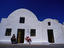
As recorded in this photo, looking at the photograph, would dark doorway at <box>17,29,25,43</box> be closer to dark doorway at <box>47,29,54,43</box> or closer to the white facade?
the white facade

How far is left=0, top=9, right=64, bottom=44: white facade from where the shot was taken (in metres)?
12.0

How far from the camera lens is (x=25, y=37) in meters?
12.0

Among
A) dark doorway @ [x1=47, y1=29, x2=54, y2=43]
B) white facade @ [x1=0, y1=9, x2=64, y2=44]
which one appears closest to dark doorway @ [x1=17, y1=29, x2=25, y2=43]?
white facade @ [x1=0, y1=9, x2=64, y2=44]

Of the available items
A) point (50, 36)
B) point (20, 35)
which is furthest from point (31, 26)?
point (50, 36)

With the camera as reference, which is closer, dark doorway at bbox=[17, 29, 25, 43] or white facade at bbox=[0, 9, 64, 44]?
white facade at bbox=[0, 9, 64, 44]

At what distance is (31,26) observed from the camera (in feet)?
41.3

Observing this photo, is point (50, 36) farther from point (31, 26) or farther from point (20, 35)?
point (20, 35)

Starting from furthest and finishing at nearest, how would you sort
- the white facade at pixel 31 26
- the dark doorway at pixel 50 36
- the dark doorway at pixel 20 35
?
1. the dark doorway at pixel 50 36
2. the dark doorway at pixel 20 35
3. the white facade at pixel 31 26

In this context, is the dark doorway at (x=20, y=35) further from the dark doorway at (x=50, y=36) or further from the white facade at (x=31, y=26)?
the dark doorway at (x=50, y=36)

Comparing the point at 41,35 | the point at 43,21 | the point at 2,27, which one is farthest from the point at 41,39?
the point at 2,27

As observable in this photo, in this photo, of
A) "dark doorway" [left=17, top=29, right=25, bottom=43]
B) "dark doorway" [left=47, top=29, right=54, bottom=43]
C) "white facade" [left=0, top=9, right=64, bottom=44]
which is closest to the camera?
"white facade" [left=0, top=9, right=64, bottom=44]

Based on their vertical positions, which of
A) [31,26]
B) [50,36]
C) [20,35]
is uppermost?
[31,26]

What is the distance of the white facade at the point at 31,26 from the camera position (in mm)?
12030

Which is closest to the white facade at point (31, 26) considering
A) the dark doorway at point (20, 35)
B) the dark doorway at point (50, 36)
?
the dark doorway at point (50, 36)
